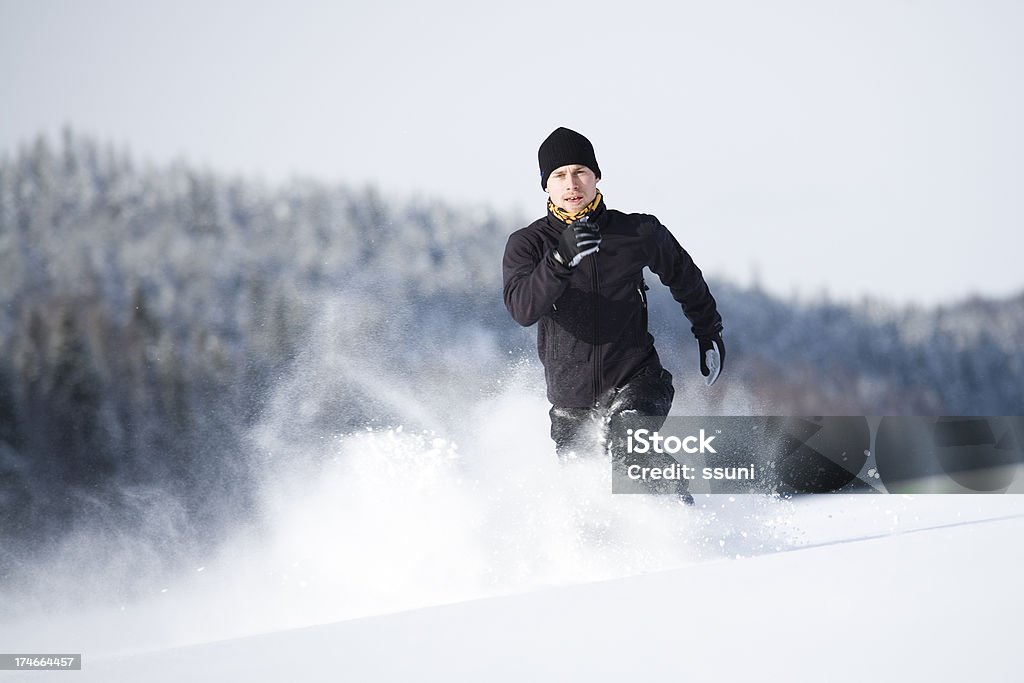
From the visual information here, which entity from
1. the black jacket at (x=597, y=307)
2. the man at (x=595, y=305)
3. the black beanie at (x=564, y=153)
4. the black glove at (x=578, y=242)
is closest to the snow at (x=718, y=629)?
the man at (x=595, y=305)

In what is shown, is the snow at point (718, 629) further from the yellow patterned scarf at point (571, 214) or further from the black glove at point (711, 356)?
the yellow patterned scarf at point (571, 214)

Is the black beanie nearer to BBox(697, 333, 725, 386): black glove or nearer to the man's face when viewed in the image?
the man's face

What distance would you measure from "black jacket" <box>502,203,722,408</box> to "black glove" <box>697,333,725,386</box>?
25 cm

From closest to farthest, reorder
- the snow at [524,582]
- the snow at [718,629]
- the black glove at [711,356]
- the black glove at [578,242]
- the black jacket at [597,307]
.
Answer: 1. the snow at [718,629]
2. the snow at [524,582]
3. the black glove at [578,242]
4. the black jacket at [597,307]
5. the black glove at [711,356]

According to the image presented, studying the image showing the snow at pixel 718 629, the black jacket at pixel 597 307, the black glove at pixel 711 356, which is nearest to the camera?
the snow at pixel 718 629

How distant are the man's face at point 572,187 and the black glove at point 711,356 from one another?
715 mm

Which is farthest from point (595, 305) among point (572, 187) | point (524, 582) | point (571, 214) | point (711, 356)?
point (524, 582)

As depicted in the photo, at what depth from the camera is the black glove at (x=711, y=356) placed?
340 centimetres

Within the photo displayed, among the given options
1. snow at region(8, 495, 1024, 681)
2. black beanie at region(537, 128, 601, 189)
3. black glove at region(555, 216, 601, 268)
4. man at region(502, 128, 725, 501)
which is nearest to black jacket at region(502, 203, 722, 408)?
man at region(502, 128, 725, 501)

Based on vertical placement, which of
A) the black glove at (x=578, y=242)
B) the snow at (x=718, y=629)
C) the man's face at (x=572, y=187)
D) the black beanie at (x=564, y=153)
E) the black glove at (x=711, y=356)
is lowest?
the snow at (x=718, y=629)

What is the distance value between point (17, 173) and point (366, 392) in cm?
281

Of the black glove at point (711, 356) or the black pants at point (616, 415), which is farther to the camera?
the black glove at point (711, 356)

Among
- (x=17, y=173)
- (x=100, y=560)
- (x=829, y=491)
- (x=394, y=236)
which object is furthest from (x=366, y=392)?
(x=17, y=173)

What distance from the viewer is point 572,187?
3.22 m
